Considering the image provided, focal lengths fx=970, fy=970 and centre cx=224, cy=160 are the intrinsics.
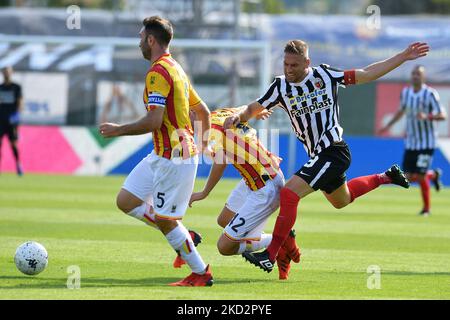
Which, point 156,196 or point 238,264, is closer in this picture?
point 156,196

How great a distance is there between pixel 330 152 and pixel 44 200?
9461 millimetres

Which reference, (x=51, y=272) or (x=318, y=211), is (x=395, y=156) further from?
(x=51, y=272)

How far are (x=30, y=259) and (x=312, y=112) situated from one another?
304 cm

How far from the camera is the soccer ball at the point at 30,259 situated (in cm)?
902

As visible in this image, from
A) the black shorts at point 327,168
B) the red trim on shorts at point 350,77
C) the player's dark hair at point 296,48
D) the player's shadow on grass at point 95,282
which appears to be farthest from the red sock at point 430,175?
the player's shadow on grass at point 95,282

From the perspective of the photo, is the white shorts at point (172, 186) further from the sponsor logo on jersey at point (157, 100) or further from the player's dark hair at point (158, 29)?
the player's dark hair at point (158, 29)

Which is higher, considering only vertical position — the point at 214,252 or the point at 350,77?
the point at 350,77

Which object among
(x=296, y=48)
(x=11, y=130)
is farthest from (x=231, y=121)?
(x=11, y=130)

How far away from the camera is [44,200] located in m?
17.8

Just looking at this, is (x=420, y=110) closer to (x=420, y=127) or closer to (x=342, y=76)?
(x=420, y=127)

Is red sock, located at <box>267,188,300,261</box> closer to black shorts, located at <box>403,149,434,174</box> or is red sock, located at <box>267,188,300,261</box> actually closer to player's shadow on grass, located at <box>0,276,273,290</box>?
player's shadow on grass, located at <box>0,276,273,290</box>

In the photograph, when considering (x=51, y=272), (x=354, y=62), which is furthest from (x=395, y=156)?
(x=51, y=272)

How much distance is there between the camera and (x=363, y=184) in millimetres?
10016
